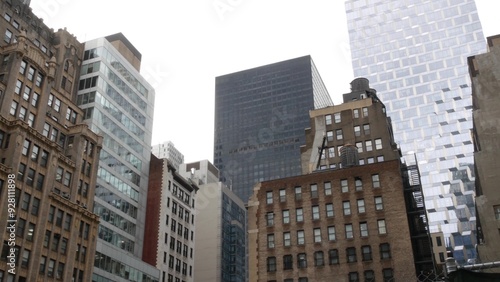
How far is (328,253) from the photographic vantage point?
71625 millimetres

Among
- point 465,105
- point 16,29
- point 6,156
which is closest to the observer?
point 6,156

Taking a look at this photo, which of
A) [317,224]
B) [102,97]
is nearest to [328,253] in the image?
[317,224]

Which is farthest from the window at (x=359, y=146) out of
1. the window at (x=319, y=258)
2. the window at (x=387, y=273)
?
the window at (x=387, y=273)

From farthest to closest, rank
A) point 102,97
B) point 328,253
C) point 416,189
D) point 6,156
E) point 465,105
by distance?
point 465,105
point 102,97
point 416,189
point 328,253
point 6,156

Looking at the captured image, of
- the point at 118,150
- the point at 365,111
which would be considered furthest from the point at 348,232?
the point at 118,150

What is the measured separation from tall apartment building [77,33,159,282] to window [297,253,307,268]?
99.9 feet

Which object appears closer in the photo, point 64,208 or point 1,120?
point 1,120

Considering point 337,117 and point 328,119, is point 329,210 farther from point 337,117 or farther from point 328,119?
point 328,119

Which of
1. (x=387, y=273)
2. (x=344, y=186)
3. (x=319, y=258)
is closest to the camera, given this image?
(x=387, y=273)

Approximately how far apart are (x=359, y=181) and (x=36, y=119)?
46.2 meters

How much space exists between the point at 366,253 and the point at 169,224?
47.3 metres

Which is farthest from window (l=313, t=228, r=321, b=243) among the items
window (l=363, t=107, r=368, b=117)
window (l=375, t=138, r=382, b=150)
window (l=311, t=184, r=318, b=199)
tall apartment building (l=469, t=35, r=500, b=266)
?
window (l=363, t=107, r=368, b=117)

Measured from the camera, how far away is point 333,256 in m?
71.2

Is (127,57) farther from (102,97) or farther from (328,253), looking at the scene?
(328,253)
